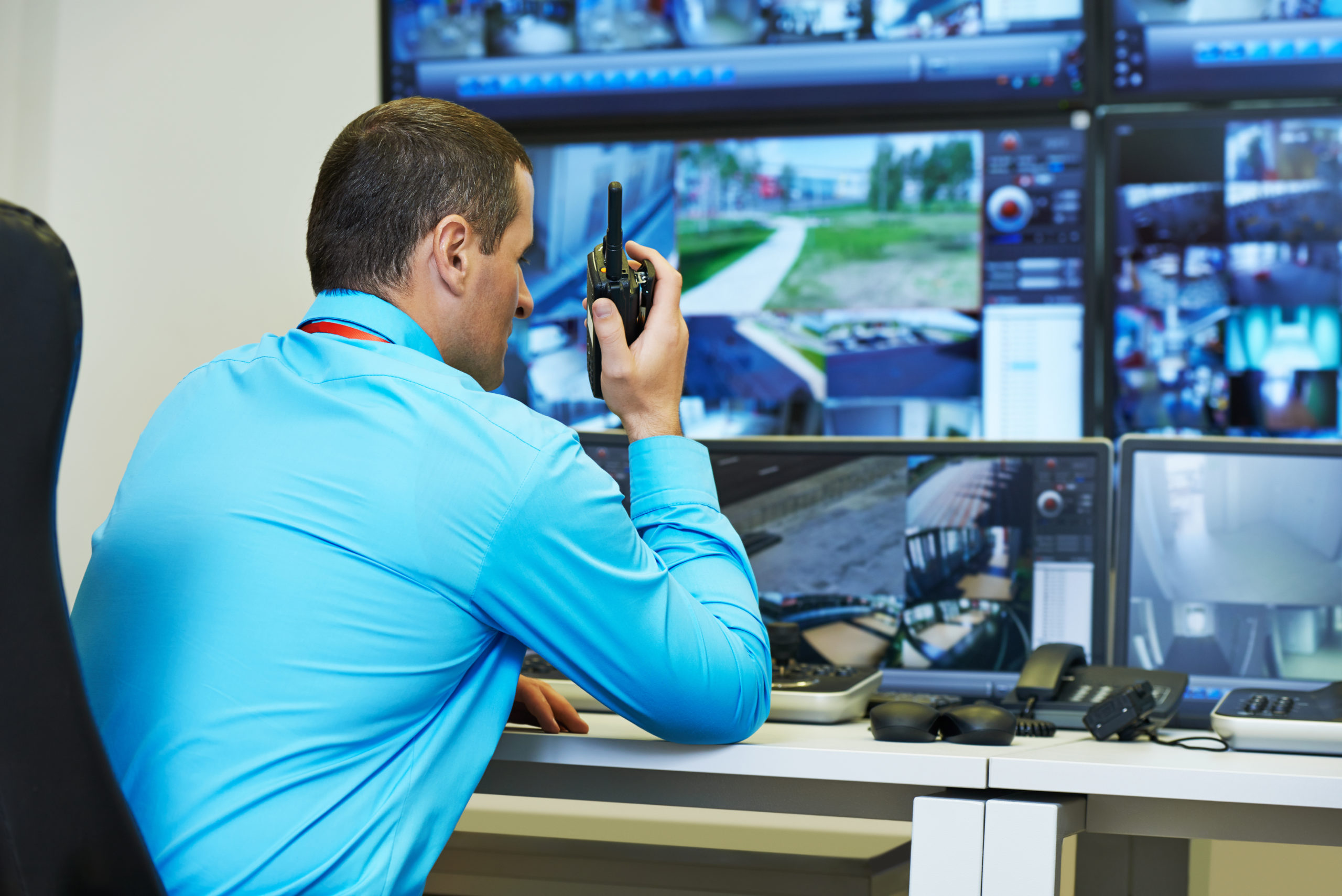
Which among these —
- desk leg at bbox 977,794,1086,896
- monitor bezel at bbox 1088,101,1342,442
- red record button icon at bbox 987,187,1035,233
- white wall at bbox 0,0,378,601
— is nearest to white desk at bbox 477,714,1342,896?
desk leg at bbox 977,794,1086,896

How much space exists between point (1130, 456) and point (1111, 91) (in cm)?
106

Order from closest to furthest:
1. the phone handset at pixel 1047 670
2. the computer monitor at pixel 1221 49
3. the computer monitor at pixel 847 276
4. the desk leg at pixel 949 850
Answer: the desk leg at pixel 949 850 → the phone handset at pixel 1047 670 → the computer monitor at pixel 1221 49 → the computer monitor at pixel 847 276

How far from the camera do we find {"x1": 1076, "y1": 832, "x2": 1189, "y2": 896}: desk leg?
142cm

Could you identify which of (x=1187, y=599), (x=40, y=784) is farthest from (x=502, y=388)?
(x=40, y=784)

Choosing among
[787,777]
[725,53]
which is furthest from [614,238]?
[725,53]

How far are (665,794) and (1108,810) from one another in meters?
0.35

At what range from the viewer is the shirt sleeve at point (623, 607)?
33.3 inches

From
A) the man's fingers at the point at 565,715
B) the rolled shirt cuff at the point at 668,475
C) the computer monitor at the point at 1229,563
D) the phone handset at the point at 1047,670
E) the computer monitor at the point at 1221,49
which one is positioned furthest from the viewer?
the computer monitor at the point at 1221,49

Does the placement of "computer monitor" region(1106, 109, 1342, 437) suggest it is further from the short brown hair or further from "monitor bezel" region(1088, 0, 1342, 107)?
the short brown hair

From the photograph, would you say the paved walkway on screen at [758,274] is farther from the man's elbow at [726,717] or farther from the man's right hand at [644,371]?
the man's elbow at [726,717]

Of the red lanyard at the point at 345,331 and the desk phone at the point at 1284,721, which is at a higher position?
the red lanyard at the point at 345,331

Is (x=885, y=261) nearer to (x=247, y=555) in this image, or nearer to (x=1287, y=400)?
(x=1287, y=400)

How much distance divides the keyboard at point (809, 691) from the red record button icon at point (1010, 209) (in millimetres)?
1171

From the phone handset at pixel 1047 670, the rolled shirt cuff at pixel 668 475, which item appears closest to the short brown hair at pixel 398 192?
the rolled shirt cuff at pixel 668 475
